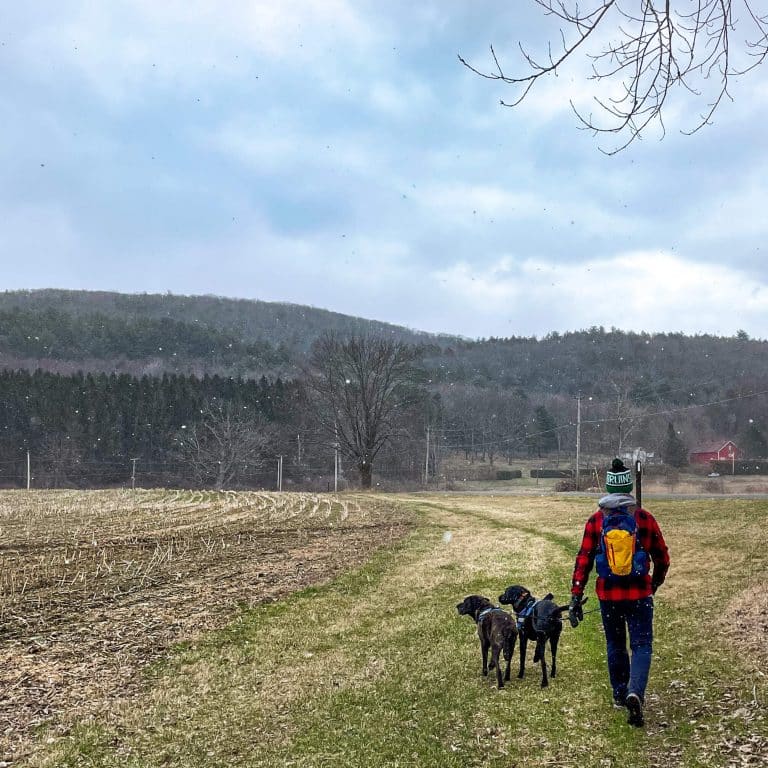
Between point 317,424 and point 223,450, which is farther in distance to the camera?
point 223,450

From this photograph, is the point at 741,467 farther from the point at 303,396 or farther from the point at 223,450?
the point at 223,450

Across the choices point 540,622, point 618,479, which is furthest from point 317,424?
point 618,479

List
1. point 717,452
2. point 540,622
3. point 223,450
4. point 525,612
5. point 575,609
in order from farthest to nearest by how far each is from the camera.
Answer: point 717,452
point 223,450
point 525,612
point 540,622
point 575,609

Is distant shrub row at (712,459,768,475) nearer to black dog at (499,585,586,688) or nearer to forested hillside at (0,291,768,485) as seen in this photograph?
forested hillside at (0,291,768,485)

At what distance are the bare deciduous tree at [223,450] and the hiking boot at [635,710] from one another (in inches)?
2538

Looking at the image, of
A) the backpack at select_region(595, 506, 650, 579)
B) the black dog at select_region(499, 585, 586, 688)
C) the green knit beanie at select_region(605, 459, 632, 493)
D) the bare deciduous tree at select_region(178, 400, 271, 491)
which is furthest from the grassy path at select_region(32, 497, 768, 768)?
the bare deciduous tree at select_region(178, 400, 271, 491)

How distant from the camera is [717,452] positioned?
8950cm

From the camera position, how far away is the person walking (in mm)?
5527

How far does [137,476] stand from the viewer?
7444 centimetres

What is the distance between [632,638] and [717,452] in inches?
3700

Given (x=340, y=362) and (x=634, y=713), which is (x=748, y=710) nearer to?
(x=634, y=713)

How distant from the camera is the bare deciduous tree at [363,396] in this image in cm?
5625

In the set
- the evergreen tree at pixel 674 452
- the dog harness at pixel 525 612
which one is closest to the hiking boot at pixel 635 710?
the dog harness at pixel 525 612

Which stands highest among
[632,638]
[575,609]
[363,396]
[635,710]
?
[363,396]
